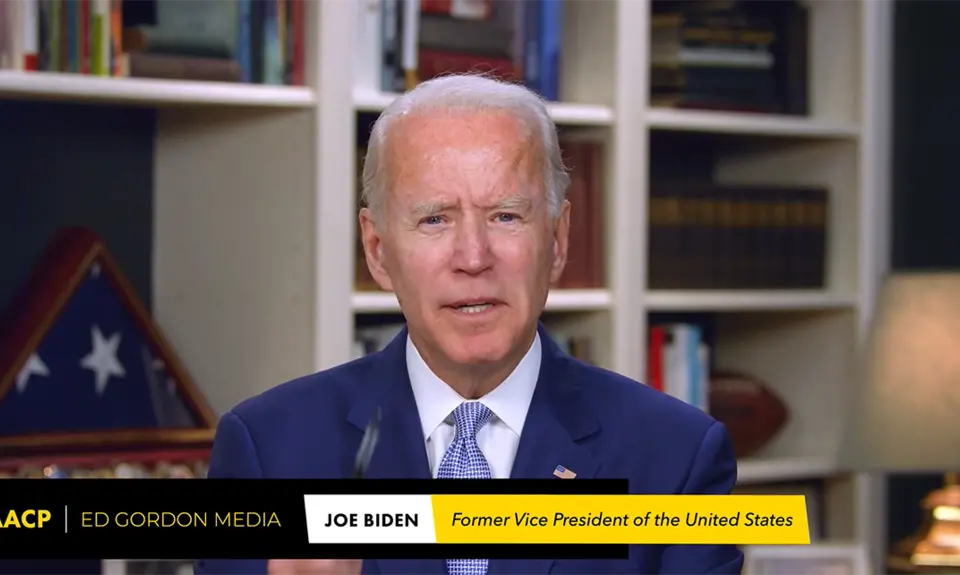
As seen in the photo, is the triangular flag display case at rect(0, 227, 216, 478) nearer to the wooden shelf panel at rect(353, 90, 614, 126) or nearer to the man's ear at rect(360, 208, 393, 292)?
the wooden shelf panel at rect(353, 90, 614, 126)

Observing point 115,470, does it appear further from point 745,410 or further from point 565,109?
point 745,410

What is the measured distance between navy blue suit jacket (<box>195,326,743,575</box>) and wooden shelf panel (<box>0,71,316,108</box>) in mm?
929

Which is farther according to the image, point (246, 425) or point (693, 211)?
point (693, 211)

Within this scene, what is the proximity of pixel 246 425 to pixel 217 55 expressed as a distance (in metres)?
1.07

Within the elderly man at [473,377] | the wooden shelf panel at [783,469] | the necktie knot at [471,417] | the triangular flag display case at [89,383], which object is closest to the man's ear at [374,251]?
the elderly man at [473,377]

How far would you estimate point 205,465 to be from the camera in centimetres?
222

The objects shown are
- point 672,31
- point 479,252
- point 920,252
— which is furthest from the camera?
point 920,252

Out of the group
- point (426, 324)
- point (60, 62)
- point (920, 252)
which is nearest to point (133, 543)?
point (426, 324)

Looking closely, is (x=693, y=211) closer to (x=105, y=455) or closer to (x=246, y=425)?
(x=105, y=455)

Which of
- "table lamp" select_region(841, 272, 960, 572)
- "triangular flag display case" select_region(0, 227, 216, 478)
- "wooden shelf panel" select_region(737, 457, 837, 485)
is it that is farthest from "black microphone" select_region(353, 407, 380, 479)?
"wooden shelf panel" select_region(737, 457, 837, 485)

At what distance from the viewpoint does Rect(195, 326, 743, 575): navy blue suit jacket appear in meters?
1.22

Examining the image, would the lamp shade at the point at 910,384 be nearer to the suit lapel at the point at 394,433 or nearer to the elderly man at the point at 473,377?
the elderly man at the point at 473,377

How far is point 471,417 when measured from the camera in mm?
1247

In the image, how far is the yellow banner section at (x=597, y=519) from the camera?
118 centimetres
